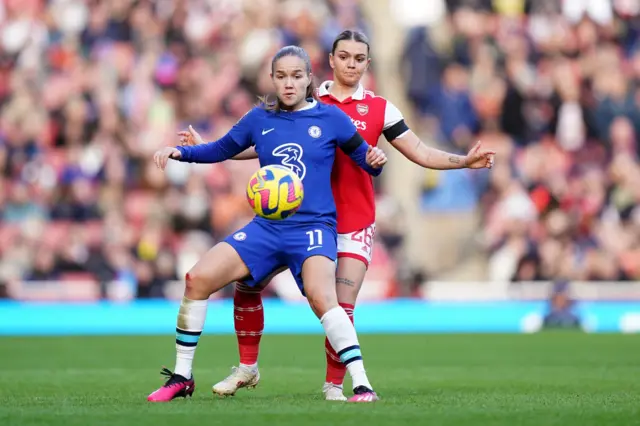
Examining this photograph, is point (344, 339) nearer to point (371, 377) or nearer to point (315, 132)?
point (315, 132)

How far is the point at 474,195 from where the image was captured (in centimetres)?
1955

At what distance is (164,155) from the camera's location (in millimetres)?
7758

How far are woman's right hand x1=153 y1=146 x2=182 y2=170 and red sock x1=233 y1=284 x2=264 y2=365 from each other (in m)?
1.12

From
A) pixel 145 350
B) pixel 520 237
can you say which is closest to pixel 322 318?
pixel 145 350

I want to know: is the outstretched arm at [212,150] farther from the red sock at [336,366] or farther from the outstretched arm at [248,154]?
the red sock at [336,366]

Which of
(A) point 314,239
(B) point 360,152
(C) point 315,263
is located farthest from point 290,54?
(C) point 315,263

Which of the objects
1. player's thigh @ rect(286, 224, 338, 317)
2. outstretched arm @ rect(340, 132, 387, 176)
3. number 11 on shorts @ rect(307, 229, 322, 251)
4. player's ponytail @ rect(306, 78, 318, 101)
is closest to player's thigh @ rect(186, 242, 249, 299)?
player's thigh @ rect(286, 224, 338, 317)

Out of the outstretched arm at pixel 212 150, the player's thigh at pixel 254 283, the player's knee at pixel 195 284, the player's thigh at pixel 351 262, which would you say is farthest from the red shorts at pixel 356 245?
the player's knee at pixel 195 284

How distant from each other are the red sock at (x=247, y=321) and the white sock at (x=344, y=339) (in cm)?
98

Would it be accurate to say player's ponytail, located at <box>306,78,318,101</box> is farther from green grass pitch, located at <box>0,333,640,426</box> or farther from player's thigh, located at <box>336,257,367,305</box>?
green grass pitch, located at <box>0,333,640,426</box>

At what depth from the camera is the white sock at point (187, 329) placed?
7809 millimetres

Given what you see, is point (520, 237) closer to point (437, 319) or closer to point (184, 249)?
point (437, 319)

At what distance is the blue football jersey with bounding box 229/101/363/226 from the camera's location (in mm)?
7883

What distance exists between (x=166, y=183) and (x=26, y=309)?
3331 millimetres
